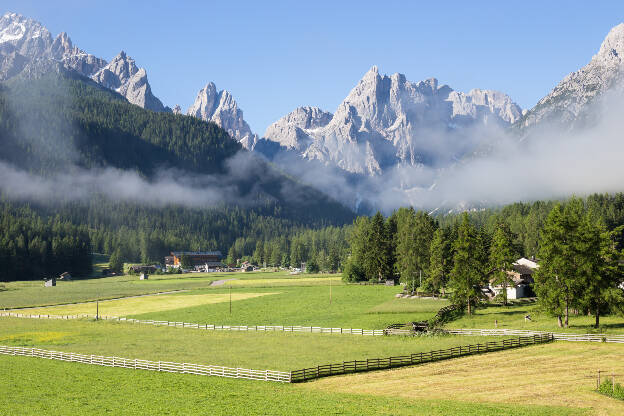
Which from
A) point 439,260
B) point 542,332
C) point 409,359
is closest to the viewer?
point 409,359

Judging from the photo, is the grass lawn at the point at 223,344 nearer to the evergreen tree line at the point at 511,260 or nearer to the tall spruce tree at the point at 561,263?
the tall spruce tree at the point at 561,263

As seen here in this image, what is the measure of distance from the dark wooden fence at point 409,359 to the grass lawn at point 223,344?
311cm

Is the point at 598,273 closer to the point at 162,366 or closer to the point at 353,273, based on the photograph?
the point at 162,366

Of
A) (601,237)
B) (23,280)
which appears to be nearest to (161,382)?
(601,237)

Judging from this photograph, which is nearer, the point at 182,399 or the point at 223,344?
the point at 182,399

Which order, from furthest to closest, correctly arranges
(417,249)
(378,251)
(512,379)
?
1. (378,251)
2. (417,249)
3. (512,379)

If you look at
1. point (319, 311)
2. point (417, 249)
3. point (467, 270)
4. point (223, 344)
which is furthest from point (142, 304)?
point (467, 270)

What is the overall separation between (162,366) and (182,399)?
12.0m

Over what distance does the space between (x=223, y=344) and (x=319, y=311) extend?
1100 inches

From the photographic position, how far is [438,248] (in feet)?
316

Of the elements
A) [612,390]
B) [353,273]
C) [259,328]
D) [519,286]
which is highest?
[353,273]

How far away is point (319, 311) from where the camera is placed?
89.4 metres

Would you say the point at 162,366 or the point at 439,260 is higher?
the point at 439,260

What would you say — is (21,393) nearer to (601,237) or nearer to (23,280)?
(601,237)
